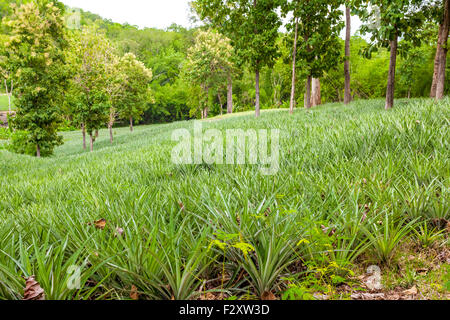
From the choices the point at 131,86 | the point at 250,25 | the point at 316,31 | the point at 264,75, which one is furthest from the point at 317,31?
the point at 264,75

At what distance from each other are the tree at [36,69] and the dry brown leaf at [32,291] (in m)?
17.8

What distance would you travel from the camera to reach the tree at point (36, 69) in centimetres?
1507

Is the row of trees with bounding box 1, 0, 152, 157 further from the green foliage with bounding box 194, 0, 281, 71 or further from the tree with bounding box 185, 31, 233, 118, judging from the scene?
the tree with bounding box 185, 31, 233, 118

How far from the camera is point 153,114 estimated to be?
56.4 m

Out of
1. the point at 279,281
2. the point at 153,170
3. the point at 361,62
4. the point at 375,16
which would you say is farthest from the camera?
the point at 361,62

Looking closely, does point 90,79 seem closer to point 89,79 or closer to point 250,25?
point 89,79

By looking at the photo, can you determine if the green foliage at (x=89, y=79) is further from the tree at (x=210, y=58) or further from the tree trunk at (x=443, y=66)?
the tree trunk at (x=443, y=66)

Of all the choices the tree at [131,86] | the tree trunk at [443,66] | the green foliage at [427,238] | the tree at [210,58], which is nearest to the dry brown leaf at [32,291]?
the green foliage at [427,238]

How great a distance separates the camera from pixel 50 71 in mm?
16047

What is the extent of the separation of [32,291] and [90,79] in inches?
821
